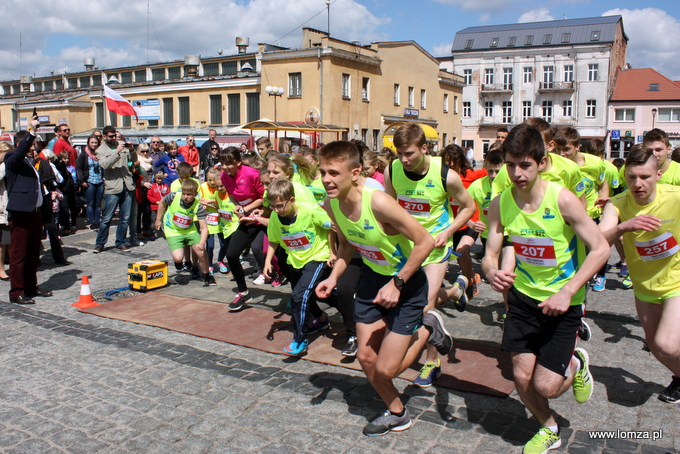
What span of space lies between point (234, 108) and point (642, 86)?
154ft

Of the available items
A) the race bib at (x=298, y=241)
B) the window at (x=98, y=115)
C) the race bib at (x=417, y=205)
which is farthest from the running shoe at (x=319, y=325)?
the window at (x=98, y=115)

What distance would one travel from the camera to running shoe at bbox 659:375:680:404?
439 centimetres

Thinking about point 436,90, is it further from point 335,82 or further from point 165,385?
point 165,385

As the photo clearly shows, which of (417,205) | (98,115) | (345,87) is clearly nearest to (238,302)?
(417,205)

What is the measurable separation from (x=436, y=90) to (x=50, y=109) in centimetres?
3147

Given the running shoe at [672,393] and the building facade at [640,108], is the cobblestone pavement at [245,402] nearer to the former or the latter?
the running shoe at [672,393]

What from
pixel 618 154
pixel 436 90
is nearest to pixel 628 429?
pixel 436 90

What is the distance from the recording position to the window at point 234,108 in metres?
38.0

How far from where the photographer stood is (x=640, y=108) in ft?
198

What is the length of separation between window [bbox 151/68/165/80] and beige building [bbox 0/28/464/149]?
0.27ft

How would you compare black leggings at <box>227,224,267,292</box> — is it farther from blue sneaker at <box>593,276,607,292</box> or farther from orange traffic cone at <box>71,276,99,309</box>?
blue sneaker at <box>593,276,607,292</box>

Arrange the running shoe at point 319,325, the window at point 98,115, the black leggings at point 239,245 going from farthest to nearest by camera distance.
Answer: the window at point 98,115 < the black leggings at point 239,245 < the running shoe at point 319,325

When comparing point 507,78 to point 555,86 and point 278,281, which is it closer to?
point 555,86

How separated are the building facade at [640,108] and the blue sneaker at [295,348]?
61391 mm
